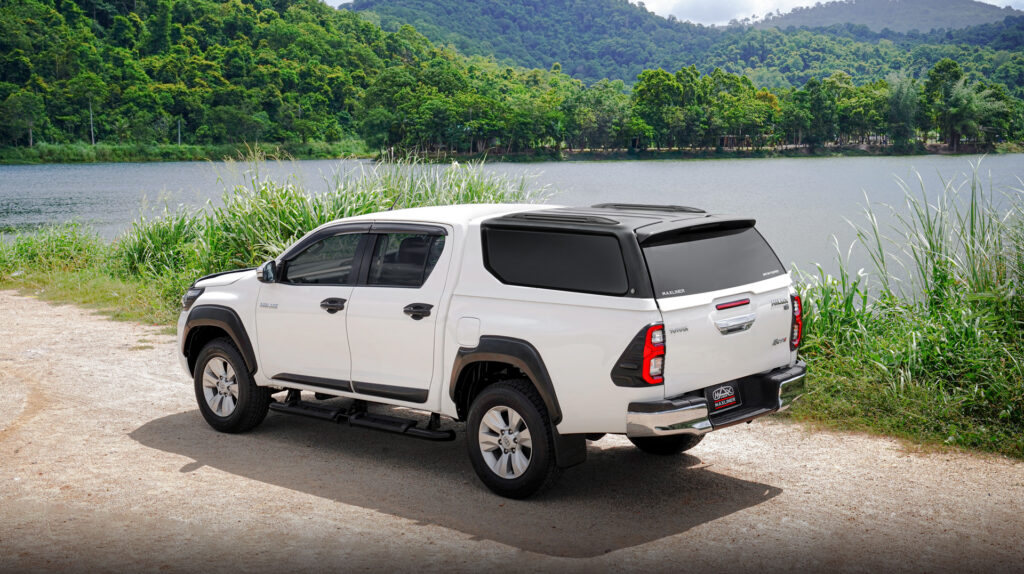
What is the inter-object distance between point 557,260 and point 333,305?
1917mm

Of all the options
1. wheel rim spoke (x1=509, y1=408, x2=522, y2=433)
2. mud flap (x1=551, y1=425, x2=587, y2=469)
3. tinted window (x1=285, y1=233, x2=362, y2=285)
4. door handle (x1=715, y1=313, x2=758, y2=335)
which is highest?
tinted window (x1=285, y1=233, x2=362, y2=285)

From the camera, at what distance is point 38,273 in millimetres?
18266

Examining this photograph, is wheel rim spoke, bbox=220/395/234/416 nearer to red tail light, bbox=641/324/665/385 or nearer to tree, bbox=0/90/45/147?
red tail light, bbox=641/324/665/385

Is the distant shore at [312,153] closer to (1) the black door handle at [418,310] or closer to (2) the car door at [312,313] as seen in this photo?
(2) the car door at [312,313]

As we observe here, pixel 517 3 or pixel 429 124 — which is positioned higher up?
pixel 517 3

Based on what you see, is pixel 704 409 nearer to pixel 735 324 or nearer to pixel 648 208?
pixel 735 324

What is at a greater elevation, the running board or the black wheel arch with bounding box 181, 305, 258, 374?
the black wheel arch with bounding box 181, 305, 258, 374

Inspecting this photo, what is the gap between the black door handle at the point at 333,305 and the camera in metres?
→ 6.83

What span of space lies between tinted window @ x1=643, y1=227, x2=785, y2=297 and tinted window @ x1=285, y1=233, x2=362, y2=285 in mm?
2514

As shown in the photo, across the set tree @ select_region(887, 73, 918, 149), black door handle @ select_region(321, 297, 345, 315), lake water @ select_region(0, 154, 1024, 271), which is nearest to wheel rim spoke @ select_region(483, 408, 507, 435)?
black door handle @ select_region(321, 297, 345, 315)

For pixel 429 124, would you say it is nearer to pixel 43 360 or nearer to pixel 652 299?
pixel 43 360

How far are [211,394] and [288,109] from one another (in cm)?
8866

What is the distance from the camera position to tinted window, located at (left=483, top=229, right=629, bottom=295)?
5.57 metres

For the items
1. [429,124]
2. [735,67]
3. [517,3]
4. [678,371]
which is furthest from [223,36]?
[678,371]
